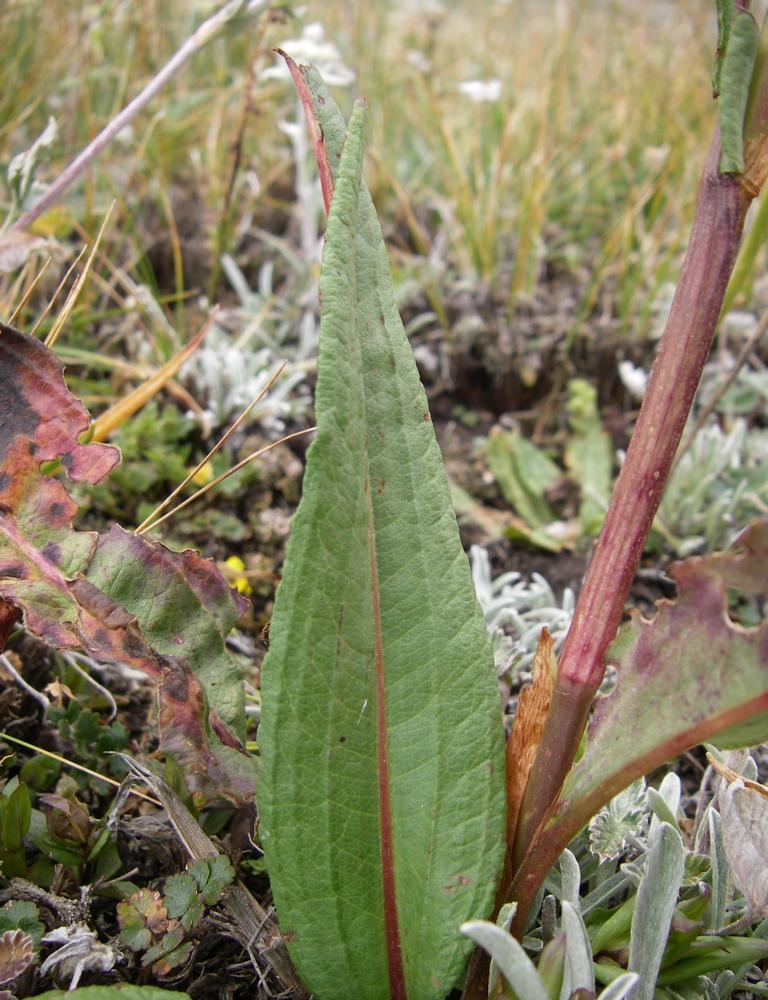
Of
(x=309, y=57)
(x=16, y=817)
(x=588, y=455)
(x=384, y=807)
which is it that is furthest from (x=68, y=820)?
(x=309, y=57)

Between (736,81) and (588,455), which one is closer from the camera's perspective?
(736,81)

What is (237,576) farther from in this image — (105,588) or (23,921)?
(23,921)

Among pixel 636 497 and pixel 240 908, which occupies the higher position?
pixel 636 497

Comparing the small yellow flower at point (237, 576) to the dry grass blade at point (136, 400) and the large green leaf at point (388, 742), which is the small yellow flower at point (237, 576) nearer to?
the dry grass blade at point (136, 400)

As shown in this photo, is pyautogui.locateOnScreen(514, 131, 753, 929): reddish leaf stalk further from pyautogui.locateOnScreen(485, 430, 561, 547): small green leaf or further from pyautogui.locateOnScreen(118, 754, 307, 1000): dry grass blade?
pyautogui.locateOnScreen(485, 430, 561, 547): small green leaf

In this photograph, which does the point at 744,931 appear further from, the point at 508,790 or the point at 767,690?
the point at 767,690

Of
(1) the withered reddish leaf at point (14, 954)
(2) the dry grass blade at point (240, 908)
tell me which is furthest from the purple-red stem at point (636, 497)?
(1) the withered reddish leaf at point (14, 954)
